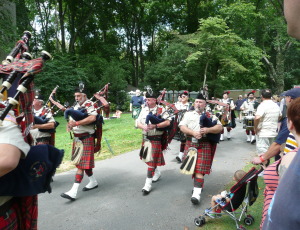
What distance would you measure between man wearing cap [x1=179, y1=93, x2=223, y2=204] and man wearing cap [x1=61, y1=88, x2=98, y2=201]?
5.82ft

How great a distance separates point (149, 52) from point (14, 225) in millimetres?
33456

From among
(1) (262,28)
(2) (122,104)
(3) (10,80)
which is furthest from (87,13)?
(3) (10,80)

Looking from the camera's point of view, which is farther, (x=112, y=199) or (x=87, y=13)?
(x=87, y=13)

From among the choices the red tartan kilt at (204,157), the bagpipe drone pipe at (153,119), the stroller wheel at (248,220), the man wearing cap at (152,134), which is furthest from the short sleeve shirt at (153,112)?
the stroller wheel at (248,220)

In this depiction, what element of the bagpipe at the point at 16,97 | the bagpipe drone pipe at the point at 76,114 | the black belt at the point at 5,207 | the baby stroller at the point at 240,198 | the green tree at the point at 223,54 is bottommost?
the baby stroller at the point at 240,198

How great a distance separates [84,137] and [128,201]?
4.82 feet

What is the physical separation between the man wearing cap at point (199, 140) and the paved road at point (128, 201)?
1.33 ft

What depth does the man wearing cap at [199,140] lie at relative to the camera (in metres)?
4.19

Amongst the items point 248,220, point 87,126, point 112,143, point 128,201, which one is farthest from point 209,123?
point 112,143

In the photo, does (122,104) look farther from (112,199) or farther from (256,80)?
(112,199)

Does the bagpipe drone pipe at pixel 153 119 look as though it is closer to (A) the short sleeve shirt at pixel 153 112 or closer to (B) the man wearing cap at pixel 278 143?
(A) the short sleeve shirt at pixel 153 112

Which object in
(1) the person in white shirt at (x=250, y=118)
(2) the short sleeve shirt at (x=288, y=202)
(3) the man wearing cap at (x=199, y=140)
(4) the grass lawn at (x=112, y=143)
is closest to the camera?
(2) the short sleeve shirt at (x=288, y=202)

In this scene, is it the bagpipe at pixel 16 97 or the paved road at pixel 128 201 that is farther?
the paved road at pixel 128 201

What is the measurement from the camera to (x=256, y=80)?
66.8 ft
